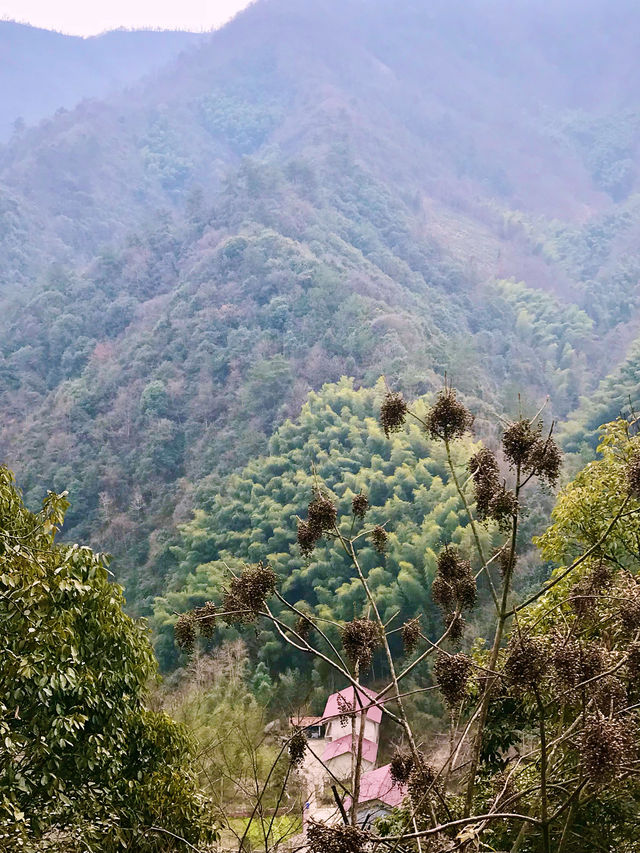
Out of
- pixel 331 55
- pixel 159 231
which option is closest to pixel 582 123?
pixel 331 55

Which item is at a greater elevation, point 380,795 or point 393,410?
point 393,410

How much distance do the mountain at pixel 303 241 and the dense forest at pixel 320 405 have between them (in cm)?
22

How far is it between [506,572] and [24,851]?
224 cm

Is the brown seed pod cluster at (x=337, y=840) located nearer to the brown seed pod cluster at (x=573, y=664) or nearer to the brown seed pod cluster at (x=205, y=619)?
the brown seed pod cluster at (x=573, y=664)

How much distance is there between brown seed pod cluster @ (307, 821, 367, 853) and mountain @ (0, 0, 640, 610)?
1855 centimetres

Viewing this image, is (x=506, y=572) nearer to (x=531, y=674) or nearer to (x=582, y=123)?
(x=531, y=674)

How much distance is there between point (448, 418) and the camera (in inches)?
83.0

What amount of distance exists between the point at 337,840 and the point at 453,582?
3.32 feet

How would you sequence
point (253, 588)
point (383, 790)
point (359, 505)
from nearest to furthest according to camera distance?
point (253, 588)
point (359, 505)
point (383, 790)

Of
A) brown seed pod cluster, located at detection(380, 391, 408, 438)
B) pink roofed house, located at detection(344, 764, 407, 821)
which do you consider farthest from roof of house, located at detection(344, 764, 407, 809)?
brown seed pod cluster, located at detection(380, 391, 408, 438)

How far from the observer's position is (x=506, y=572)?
192 cm

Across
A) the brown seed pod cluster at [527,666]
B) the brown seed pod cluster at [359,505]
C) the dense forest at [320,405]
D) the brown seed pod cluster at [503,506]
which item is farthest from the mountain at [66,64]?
the brown seed pod cluster at [527,666]

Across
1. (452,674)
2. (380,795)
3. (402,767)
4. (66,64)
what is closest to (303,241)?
(380,795)

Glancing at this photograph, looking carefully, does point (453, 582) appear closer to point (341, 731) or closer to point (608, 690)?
point (608, 690)
